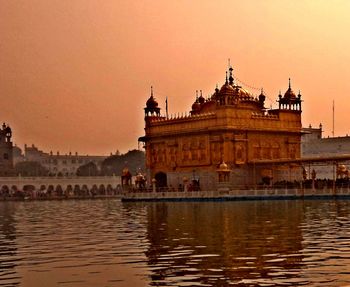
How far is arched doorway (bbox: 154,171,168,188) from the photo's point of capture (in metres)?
86.0

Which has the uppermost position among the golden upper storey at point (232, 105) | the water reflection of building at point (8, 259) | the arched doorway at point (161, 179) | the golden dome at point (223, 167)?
the golden upper storey at point (232, 105)

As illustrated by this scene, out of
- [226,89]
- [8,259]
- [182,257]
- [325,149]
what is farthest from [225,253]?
[325,149]

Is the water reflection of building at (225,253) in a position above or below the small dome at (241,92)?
below

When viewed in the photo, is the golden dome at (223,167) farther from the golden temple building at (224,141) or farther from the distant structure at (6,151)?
the distant structure at (6,151)

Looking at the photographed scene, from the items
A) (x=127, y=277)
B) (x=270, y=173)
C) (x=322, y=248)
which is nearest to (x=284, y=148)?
(x=270, y=173)

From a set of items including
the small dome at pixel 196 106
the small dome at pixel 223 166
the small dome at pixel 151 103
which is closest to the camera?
the small dome at pixel 223 166

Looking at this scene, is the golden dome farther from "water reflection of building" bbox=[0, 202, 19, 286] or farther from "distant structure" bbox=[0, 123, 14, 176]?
"distant structure" bbox=[0, 123, 14, 176]

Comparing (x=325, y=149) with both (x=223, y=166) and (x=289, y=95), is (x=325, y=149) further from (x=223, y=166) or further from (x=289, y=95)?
(x=223, y=166)

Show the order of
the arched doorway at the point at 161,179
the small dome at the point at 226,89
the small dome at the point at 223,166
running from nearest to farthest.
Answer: the small dome at the point at 223,166, the small dome at the point at 226,89, the arched doorway at the point at 161,179

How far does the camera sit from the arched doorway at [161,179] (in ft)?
282

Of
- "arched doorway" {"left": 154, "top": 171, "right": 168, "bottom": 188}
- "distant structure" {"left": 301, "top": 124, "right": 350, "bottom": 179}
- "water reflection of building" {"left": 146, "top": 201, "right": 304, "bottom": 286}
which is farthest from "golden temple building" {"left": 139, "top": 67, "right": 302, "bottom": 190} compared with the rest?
"water reflection of building" {"left": 146, "top": 201, "right": 304, "bottom": 286}

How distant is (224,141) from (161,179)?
40.5ft

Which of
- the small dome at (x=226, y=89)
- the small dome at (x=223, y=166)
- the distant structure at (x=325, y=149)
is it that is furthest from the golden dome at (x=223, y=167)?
the distant structure at (x=325, y=149)

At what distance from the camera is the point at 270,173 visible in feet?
265
